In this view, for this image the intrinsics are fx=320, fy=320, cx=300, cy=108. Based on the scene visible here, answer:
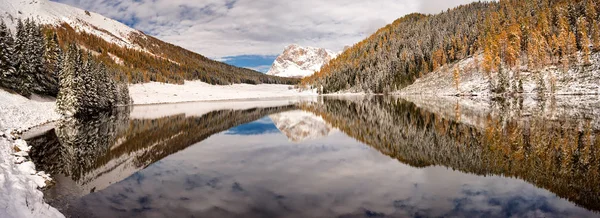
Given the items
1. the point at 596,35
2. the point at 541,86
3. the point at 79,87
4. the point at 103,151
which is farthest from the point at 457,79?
the point at 103,151

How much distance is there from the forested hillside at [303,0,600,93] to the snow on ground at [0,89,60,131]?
104m

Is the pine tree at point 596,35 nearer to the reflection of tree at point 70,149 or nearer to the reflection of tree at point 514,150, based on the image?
the reflection of tree at point 514,150

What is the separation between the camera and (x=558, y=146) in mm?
16766

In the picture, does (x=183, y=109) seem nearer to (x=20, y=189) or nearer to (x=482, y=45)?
(x=20, y=189)

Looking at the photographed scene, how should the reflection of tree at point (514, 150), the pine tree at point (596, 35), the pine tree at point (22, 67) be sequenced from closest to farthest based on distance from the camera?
the reflection of tree at point (514, 150) < the pine tree at point (22, 67) < the pine tree at point (596, 35)

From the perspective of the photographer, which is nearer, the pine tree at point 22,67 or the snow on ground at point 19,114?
the snow on ground at point 19,114

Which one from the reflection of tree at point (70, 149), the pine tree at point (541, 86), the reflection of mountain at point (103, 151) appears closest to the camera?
the reflection of mountain at point (103, 151)

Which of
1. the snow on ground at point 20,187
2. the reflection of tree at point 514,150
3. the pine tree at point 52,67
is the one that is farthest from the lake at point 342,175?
A: the pine tree at point 52,67

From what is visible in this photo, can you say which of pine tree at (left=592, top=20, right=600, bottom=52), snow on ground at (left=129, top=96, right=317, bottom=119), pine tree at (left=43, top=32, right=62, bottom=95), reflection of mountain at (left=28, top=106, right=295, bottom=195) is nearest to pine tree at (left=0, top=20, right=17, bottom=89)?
pine tree at (left=43, top=32, right=62, bottom=95)

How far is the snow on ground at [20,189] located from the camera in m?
8.55

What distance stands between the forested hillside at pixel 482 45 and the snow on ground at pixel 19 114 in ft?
340

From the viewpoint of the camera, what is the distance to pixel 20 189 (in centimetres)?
1078

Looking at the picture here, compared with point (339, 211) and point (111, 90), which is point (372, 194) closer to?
point (339, 211)

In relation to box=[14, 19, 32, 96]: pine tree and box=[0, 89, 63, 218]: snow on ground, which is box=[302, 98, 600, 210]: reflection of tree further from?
box=[14, 19, 32, 96]: pine tree
